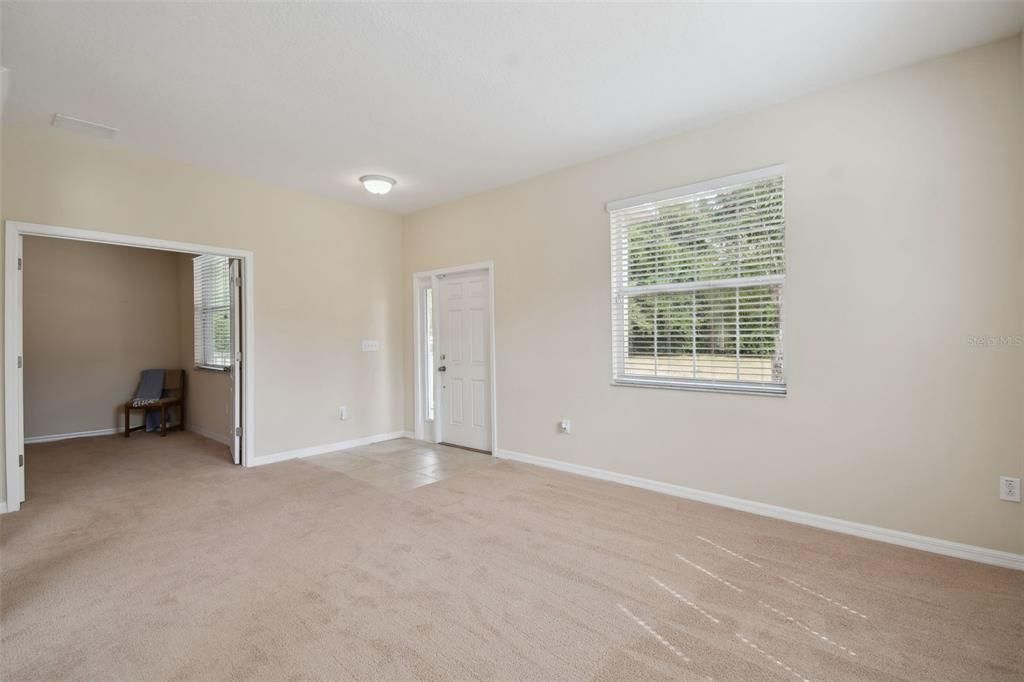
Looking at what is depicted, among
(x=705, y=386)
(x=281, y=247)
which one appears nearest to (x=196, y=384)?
(x=281, y=247)

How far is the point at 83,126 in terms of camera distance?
11.0ft

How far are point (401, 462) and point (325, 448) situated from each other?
3.36 feet

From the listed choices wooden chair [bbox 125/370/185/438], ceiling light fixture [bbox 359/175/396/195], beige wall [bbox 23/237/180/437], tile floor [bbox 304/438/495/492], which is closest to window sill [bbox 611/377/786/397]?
tile floor [bbox 304/438/495/492]

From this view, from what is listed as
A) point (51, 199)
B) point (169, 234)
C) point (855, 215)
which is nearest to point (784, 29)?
point (855, 215)

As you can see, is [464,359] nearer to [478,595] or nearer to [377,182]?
[377,182]

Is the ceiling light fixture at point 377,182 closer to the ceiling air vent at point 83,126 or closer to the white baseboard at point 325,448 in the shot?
the ceiling air vent at point 83,126

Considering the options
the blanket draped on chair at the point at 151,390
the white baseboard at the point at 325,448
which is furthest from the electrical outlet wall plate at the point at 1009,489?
the blanket draped on chair at the point at 151,390

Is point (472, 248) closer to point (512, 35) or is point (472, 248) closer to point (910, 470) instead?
point (512, 35)

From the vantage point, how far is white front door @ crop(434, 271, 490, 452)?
5.11 metres

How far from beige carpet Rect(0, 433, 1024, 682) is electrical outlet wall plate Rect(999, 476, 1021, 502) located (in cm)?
37

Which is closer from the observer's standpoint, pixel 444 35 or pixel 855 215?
pixel 444 35

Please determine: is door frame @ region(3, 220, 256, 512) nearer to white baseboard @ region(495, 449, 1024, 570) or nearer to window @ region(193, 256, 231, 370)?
window @ region(193, 256, 231, 370)

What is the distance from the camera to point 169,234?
4094 mm

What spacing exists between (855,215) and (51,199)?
18.3 ft
